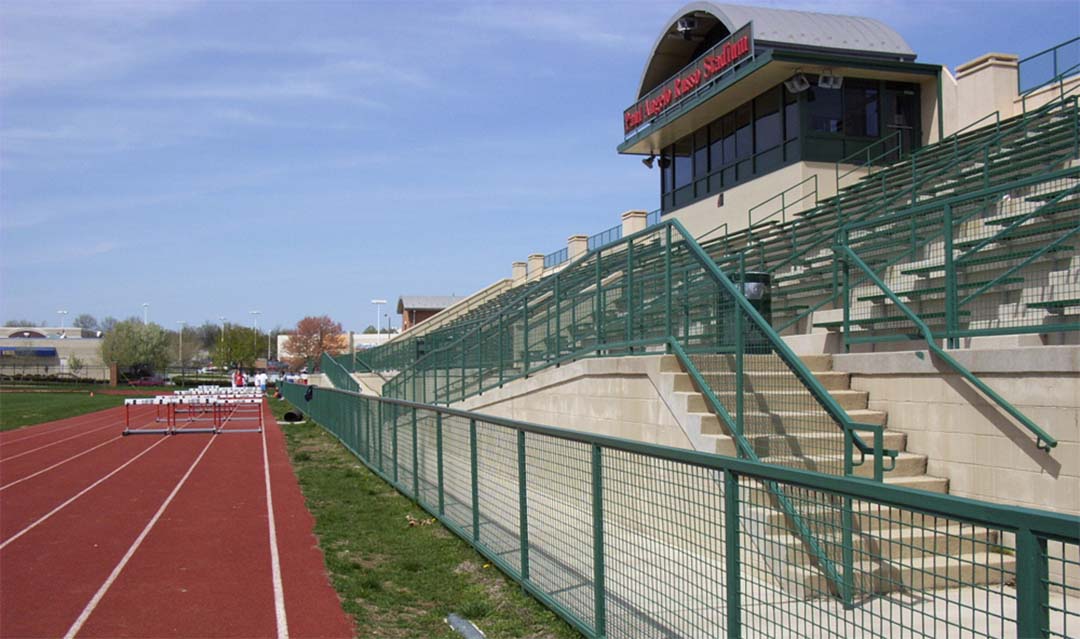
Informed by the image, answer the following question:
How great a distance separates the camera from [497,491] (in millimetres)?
8453

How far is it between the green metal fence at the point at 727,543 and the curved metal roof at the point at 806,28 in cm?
1969

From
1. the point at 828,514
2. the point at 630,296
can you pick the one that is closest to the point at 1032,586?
the point at 828,514

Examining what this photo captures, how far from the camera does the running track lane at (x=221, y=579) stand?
6.98 metres

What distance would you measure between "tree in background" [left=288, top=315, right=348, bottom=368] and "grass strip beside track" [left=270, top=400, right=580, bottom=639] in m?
105

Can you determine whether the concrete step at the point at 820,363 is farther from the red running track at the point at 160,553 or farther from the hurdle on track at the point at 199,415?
the hurdle on track at the point at 199,415

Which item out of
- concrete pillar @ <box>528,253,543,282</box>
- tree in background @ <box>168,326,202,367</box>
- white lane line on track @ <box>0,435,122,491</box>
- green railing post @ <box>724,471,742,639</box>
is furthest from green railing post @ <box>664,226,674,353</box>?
tree in background @ <box>168,326,202,367</box>

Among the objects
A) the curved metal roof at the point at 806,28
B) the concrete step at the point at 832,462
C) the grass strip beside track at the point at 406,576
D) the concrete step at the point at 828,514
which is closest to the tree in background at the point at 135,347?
the curved metal roof at the point at 806,28

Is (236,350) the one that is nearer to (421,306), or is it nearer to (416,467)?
(421,306)

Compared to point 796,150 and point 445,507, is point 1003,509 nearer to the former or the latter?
point 445,507

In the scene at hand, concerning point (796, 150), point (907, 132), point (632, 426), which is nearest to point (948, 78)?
point (907, 132)

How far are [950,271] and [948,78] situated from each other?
18.3 metres

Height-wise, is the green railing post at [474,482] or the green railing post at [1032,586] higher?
the green railing post at [1032,586]

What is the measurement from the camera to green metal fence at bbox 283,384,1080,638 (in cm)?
330

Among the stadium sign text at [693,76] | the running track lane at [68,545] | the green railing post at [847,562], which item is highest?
the stadium sign text at [693,76]
